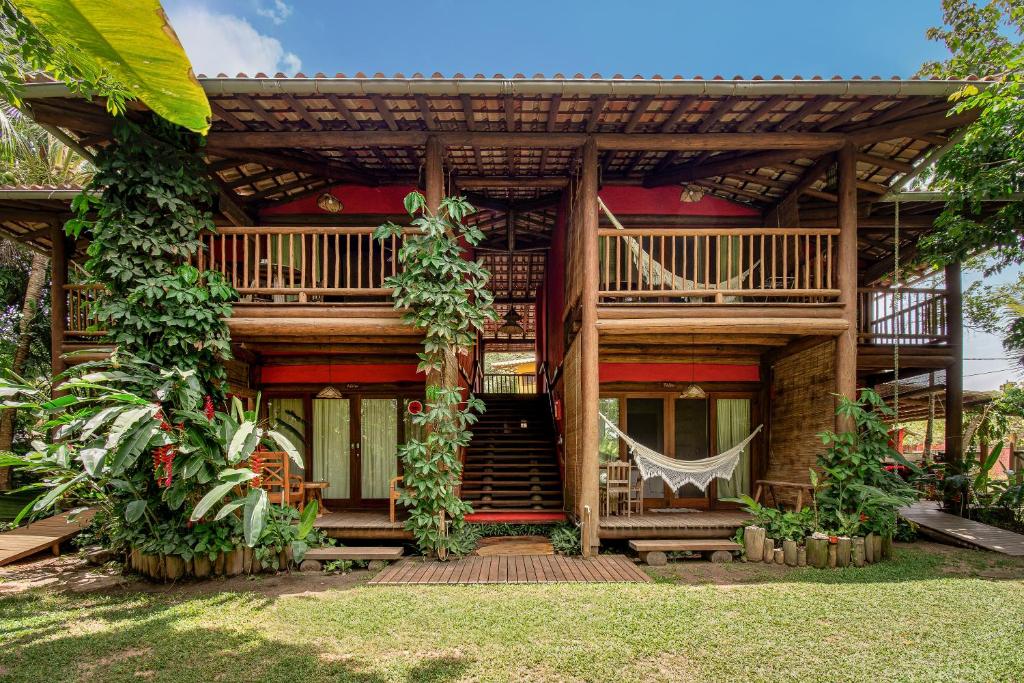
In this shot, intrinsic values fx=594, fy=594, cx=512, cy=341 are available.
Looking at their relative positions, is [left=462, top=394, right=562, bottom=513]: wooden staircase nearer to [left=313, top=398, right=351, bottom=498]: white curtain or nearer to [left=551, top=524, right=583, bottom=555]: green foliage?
[left=551, top=524, right=583, bottom=555]: green foliage

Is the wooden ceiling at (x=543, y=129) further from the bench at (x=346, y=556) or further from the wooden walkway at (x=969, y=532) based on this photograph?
the bench at (x=346, y=556)

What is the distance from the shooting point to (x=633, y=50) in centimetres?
4672

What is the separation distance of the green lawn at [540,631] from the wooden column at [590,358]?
1110mm

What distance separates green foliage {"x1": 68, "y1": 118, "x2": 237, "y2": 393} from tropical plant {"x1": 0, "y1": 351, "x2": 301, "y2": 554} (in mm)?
349

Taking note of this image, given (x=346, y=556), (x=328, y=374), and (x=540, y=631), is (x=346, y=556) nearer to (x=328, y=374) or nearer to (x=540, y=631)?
(x=540, y=631)

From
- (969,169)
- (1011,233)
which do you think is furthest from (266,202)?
(1011,233)

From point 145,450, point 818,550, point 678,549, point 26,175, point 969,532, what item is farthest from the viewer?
point 26,175

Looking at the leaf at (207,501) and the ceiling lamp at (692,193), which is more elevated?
the ceiling lamp at (692,193)

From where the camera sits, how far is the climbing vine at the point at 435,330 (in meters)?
6.20

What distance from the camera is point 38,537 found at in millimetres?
6887

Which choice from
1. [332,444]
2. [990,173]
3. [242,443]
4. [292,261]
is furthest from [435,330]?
[990,173]

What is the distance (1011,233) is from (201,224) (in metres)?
9.06

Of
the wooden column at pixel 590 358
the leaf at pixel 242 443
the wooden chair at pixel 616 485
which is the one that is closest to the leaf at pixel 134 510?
the leaf at pixel 242 443

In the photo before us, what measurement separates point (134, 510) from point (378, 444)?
12.6 feet
